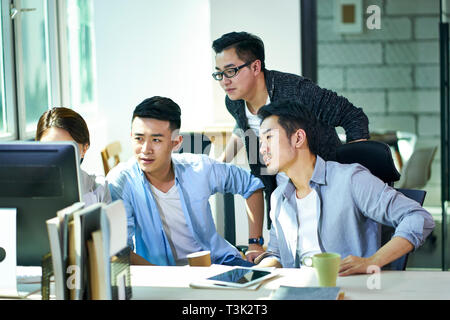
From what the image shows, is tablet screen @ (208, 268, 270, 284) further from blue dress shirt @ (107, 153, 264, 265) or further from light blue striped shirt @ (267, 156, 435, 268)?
blue dress shirt @ (107, 153, 264, 265)

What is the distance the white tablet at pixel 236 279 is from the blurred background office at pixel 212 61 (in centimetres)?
198

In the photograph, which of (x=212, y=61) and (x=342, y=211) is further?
(x=212, y=61)

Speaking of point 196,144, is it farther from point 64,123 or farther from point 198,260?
point 198,260

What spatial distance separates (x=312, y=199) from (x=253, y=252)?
1.42ft

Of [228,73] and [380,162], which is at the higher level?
[228,73]

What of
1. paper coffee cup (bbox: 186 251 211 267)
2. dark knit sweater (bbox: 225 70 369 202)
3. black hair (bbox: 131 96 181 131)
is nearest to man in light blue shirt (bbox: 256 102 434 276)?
paper coffee cup (bbox: 186 251 211 267)

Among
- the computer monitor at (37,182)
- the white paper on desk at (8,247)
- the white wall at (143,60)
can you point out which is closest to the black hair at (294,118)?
the computer monitor at (37,182)

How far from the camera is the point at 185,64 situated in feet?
15.6

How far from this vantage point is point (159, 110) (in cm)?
227

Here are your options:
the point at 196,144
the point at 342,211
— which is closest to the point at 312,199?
the point at 342,211

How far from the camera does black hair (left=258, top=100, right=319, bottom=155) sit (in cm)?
205

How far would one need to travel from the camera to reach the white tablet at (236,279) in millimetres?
1552

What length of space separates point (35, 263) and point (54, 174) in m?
0.24
